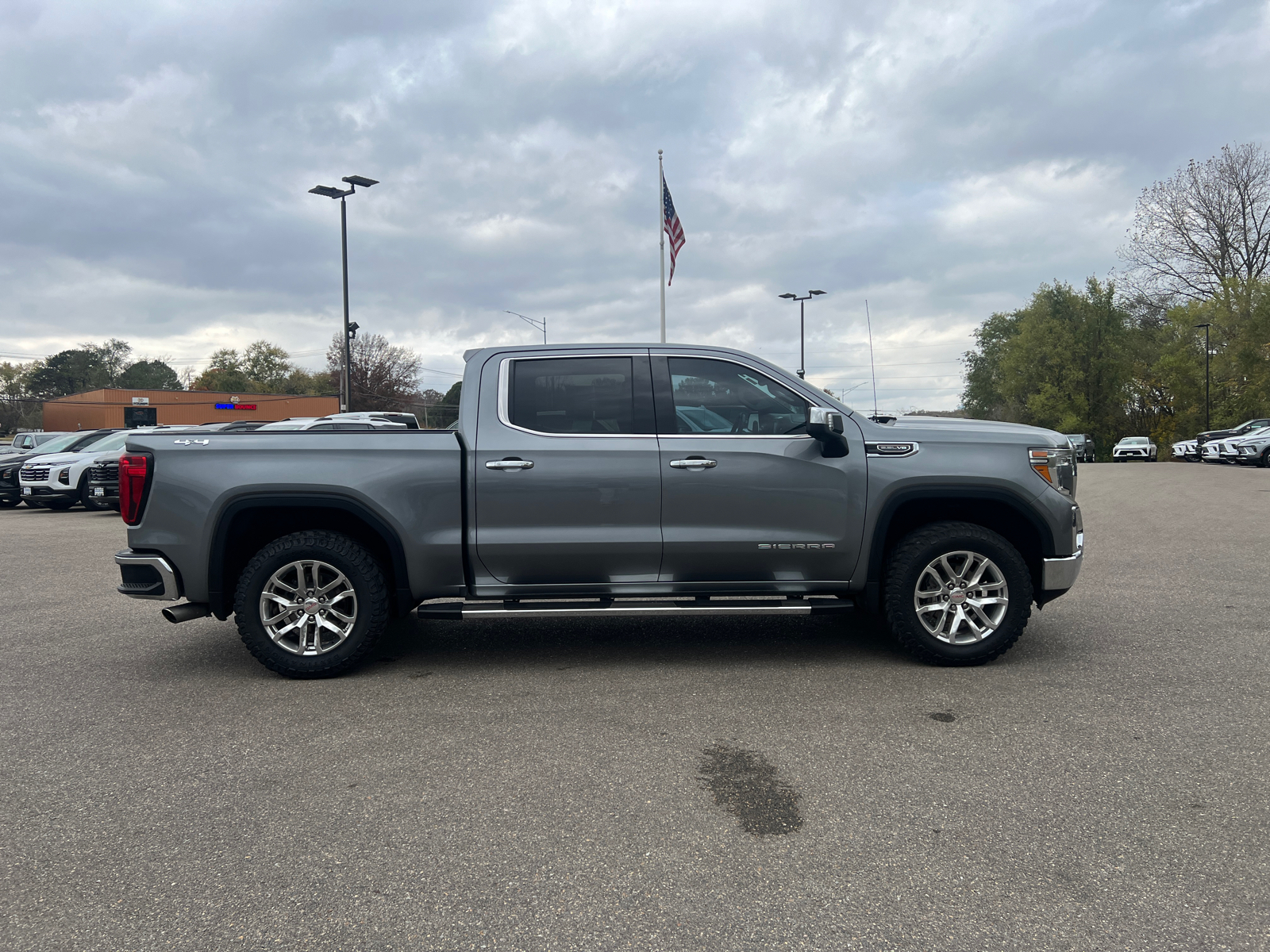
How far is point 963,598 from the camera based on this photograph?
211 inches

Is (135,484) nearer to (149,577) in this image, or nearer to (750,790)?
(149,577)

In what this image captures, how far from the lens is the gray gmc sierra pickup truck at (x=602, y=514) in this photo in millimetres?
5199

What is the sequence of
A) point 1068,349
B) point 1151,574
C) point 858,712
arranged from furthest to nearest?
point 1068,349
point 1151,574
point 858,712

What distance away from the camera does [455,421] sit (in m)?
5.52

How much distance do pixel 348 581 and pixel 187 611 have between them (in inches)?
38.8

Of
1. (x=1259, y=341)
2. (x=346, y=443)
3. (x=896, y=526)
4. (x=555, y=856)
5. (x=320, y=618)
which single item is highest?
(x=1259, y=341)

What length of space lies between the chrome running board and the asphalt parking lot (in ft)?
1.29

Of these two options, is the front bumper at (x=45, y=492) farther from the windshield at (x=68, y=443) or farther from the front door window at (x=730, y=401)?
the front door window at (x=730, y=401)

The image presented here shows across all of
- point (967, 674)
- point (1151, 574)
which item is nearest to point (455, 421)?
point (967, 674)

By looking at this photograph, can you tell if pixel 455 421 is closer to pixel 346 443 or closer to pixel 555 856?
pixel 346 443

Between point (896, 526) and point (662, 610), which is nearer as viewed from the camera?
point (662, 610)

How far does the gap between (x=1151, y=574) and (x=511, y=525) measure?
22.1ft

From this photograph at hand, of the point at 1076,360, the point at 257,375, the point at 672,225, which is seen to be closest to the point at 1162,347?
the point at 1076,360

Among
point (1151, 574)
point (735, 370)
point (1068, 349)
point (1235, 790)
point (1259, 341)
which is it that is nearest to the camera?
point (1235, 790)
